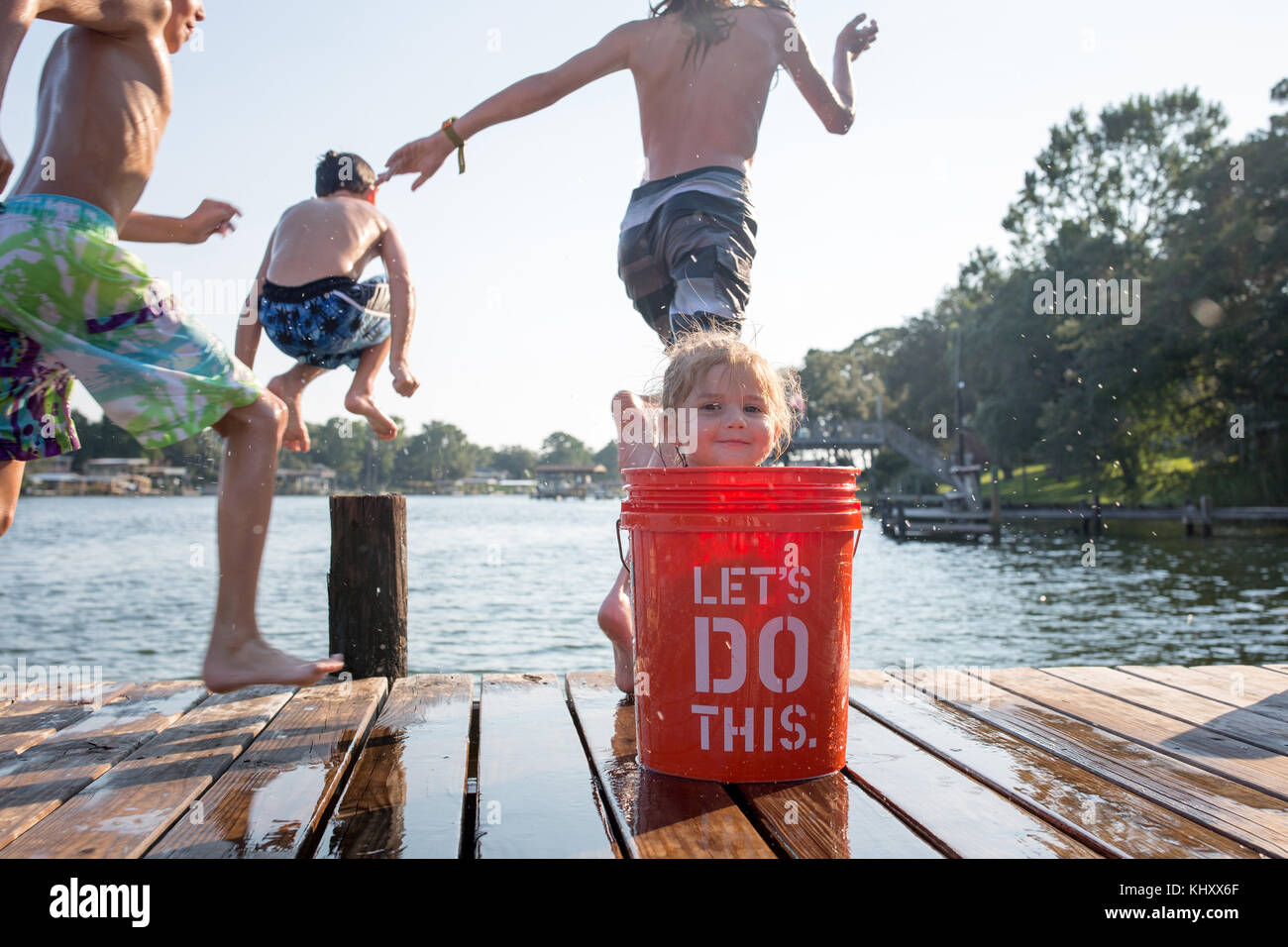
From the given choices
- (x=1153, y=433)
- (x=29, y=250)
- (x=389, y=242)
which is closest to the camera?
(x=29, y=250)

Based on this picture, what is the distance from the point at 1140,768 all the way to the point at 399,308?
2.64 m

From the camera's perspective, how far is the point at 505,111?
3.01 meters

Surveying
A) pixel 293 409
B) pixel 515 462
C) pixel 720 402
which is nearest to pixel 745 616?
pixel 720 402

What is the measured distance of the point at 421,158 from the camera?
3004 millimetres

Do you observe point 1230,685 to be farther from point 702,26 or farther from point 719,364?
point 702,26

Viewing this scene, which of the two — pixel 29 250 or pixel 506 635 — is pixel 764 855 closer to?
pixel 29 250

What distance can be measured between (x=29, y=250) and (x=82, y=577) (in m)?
24.4

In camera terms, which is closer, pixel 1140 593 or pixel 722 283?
pixel 722 283

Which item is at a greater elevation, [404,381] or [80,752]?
[404,381]

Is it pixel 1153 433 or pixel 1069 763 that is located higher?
pixel 1153 433

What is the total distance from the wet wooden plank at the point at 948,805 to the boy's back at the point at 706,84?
5.87ft
